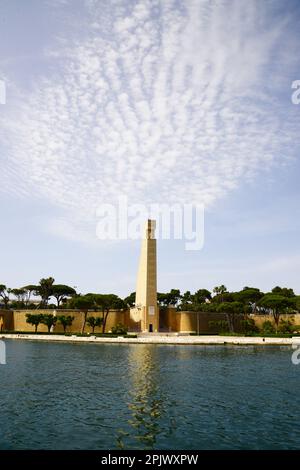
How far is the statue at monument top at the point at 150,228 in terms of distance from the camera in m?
71.6

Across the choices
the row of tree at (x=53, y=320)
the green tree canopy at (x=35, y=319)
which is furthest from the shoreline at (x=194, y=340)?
the green tree canopy at (x=35, y=319)

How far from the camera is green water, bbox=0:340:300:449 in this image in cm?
1313

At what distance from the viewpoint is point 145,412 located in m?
16.6

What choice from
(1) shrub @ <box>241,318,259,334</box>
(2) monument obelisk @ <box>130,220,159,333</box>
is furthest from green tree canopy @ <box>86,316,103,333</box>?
(1) shrub @ <box>241,318,259,334</box>

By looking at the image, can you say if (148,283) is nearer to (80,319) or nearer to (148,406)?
(80,319)

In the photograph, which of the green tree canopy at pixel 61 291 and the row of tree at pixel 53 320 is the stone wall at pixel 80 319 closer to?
the row of tree at pixel 53 320

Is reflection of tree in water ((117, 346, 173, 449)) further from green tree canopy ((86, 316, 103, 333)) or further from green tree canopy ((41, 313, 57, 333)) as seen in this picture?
green tree canopy ((41, 313, 57, 333))

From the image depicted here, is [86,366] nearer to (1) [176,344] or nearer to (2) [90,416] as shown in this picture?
(2) [90,416]

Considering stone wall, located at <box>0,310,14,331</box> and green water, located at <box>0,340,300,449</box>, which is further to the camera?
stone wall, located at <box>0,310,14,331</box>

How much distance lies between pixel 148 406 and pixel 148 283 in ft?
174

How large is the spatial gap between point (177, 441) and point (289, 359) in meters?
25.8

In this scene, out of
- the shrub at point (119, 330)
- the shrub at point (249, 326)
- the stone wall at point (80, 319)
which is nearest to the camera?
the shrub at point (119, 330)

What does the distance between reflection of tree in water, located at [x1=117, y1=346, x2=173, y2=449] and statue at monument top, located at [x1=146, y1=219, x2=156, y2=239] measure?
44.3 metres

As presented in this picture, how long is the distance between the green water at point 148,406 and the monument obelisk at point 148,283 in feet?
130
